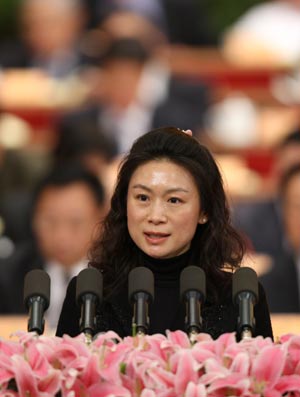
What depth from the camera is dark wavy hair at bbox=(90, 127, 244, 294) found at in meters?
2.82

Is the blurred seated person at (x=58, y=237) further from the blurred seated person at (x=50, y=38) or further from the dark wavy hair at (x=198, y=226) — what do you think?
the blurred seated person at (x=50, y=38)

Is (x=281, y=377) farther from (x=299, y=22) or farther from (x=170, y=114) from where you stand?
(x=299, y=22)

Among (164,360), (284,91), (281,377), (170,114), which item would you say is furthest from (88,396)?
(284,91)

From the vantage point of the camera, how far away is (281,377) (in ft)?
7.55

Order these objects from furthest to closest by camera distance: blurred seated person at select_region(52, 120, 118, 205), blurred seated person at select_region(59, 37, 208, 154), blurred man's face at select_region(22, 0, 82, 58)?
blurred man's face at select_region(22, 0, 82, 58), blurred seated person at select_region(59, 37, 208, 154), blurred seated person at select_region(52, 120, 118, 205)

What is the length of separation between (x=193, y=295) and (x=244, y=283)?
9 cm

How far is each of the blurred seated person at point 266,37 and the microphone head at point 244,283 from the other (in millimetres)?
5812

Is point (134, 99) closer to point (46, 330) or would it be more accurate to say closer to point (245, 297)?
point (46, 330)

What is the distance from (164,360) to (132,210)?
1.73 ft

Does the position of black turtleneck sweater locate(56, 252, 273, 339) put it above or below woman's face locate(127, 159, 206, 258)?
below

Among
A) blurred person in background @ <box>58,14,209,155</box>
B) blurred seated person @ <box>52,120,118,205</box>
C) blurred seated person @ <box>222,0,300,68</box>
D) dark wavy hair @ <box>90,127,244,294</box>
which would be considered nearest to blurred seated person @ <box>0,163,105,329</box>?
blurred seated person @ <box>52,120,118,205</box>

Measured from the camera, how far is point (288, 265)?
210 inches

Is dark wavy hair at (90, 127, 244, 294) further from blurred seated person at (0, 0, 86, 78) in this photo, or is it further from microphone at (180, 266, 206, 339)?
blurred seated person at (0, 0, 86, 78)

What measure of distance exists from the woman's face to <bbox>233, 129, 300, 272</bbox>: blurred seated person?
2.96 metres
